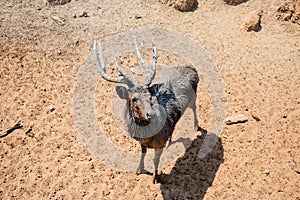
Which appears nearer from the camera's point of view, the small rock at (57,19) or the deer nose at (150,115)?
the deer nose at (150,115)

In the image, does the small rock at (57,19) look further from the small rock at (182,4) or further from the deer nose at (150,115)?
the deer nose at (150,115)

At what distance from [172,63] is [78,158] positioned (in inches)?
158

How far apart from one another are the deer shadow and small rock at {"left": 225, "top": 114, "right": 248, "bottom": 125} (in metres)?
0.65

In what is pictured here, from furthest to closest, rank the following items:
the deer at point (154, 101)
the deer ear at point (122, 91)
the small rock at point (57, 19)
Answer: the small rock at point (57, 19)
the deer ear at point (122, 91)
the deer at point (154, 101)

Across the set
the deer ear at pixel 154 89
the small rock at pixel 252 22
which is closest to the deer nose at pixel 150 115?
the deer ear at pixel 154 89

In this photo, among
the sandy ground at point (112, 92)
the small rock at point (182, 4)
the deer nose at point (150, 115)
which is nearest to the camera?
the deer nose at point (150, 115)

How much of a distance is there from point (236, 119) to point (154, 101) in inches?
113

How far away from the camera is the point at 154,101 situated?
221 inches

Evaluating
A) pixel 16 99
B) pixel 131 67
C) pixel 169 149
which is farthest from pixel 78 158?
pixel 131 67

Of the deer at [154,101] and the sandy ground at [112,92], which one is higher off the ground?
the deer at [154,101]

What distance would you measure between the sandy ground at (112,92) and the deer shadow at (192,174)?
0.02m

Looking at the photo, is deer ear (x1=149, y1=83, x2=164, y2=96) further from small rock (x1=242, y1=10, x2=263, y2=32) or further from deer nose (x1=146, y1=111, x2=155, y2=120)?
small rock (x1=242, y1=10, x2=263, y2=32)

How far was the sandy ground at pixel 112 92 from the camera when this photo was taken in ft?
21.2

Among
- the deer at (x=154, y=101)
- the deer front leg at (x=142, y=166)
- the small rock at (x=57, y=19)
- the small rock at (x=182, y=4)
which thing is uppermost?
the deer at (x=154, y=101)
